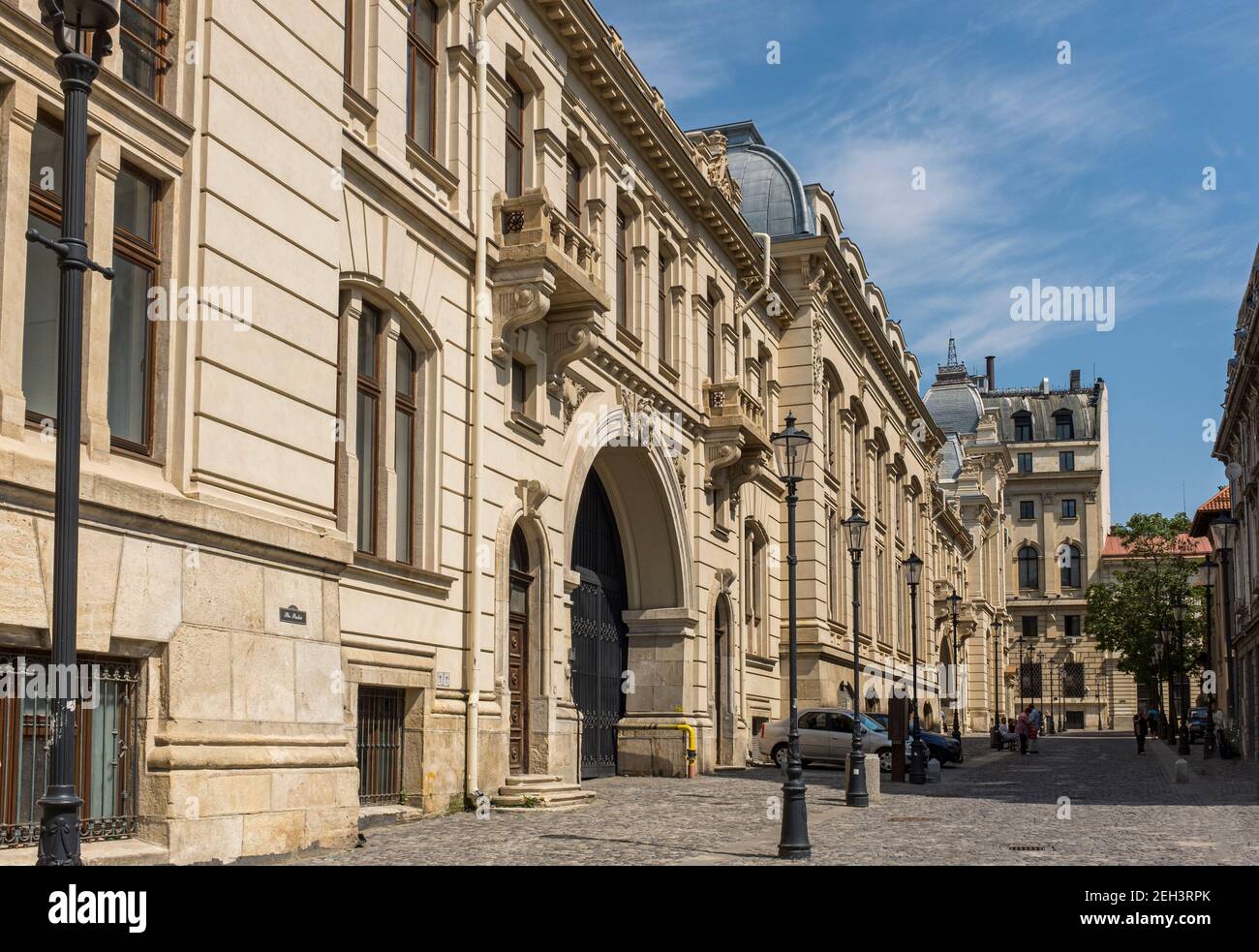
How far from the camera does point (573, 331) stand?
23.4m

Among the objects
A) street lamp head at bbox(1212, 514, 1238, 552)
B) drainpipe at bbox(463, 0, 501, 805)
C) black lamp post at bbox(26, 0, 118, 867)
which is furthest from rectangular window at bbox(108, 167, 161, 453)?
street lamp head at bbox(1212, 514, 1238, 552)

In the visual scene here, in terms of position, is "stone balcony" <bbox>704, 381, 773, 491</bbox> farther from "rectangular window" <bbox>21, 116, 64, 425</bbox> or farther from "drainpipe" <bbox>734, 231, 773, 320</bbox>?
"rectangular window" <bbox>21, 116, 64, 425</bbox>

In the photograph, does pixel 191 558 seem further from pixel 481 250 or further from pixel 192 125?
pixel 481 250

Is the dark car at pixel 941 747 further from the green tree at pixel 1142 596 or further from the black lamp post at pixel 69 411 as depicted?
the green tree at pixel 1142 596

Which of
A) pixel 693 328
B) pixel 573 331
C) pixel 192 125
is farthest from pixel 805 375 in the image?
pixel 192 125

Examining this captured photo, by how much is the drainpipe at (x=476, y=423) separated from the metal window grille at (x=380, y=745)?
1373 millimetres

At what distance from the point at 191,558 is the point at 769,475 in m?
27.3

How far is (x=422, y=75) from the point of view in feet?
67.2

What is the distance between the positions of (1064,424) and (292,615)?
380 ft

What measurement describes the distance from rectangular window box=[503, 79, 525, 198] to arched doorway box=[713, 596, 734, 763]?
13444 millimetres

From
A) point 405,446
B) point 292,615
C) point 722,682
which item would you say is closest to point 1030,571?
point 722,682

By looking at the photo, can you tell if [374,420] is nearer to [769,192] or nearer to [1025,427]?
[769,192]

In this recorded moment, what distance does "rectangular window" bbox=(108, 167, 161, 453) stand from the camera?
42.1 ft

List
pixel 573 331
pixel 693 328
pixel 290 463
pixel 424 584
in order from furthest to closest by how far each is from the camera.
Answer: pixel 693 328 → pixel 573 331 → pixel 424 584 → pixel 290 463
